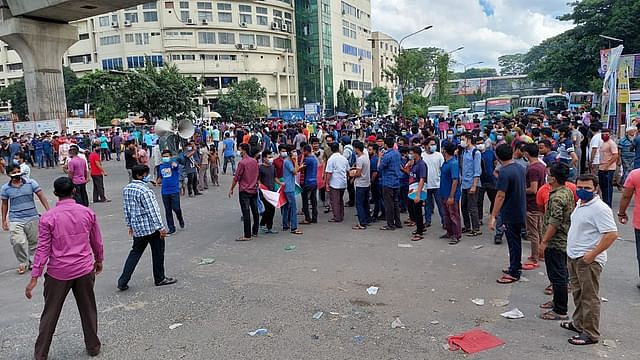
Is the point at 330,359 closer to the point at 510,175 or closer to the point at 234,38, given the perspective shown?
the point at 510,175

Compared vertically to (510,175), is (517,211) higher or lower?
lower

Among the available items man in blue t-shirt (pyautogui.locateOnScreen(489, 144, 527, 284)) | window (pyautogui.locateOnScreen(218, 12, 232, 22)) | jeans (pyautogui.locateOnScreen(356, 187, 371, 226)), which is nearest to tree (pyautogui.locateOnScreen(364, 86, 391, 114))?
window (pyautogui.locateOnScreen(218, 12, 232, 22))

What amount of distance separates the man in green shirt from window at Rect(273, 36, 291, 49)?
203 feet

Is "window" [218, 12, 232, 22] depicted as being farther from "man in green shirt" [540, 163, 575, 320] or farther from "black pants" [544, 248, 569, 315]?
"black pants" [544, 248, 569, 315]

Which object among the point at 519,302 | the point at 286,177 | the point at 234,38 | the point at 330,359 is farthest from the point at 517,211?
the point at 234,38

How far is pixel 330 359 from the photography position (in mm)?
4180

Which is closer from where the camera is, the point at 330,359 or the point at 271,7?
the point at 330,359

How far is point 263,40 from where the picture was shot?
202 ft

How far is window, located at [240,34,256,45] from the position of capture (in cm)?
5922

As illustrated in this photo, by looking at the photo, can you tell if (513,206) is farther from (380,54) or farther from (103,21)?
(380,54)

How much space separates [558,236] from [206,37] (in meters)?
57.9

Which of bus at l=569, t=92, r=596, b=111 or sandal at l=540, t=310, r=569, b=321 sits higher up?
bus at l=569, t=92, r=596, b=111

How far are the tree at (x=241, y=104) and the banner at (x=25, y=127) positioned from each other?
2278cm

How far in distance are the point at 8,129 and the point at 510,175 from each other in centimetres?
3147
